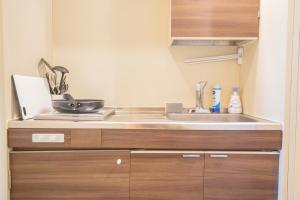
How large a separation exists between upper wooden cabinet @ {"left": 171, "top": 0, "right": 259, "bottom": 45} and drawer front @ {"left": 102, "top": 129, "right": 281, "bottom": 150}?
633 mm

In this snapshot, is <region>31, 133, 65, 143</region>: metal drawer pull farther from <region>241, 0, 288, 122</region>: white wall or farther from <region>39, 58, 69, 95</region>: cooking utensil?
<region>241, 0, 288, 122</region>: white wall

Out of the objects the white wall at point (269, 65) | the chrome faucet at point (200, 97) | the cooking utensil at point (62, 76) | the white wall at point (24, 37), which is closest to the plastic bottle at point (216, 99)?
the chrome faucet at point (200, 97)

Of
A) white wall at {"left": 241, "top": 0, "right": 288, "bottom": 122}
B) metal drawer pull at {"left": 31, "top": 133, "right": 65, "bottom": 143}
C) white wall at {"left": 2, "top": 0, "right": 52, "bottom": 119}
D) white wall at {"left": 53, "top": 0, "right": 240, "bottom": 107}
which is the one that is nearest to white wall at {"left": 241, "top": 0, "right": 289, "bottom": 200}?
white wall at {"left": 241, "top": 0, "right": 288, "bottom": 122}

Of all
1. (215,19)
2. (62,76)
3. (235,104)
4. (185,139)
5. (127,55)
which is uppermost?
(215,19)

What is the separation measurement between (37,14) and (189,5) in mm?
968

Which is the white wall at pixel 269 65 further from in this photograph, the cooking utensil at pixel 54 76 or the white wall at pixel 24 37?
the white wall at pixel 24 37

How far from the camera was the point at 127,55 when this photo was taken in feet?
6.59

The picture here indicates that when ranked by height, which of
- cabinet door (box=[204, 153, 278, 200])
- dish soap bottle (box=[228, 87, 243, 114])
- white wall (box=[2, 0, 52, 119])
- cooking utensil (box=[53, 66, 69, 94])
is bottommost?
cabinet door (box=[204, 153, 278, 200])

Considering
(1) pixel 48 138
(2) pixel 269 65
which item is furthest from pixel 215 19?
(1) pixel 48 138

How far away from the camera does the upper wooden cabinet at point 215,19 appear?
1.69m

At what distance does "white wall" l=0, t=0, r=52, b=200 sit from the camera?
1346 millimetres

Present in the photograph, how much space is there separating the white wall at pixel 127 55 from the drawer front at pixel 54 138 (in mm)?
619

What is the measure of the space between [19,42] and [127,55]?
0.76 metres

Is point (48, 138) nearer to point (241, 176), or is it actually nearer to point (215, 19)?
point (241, 176)
